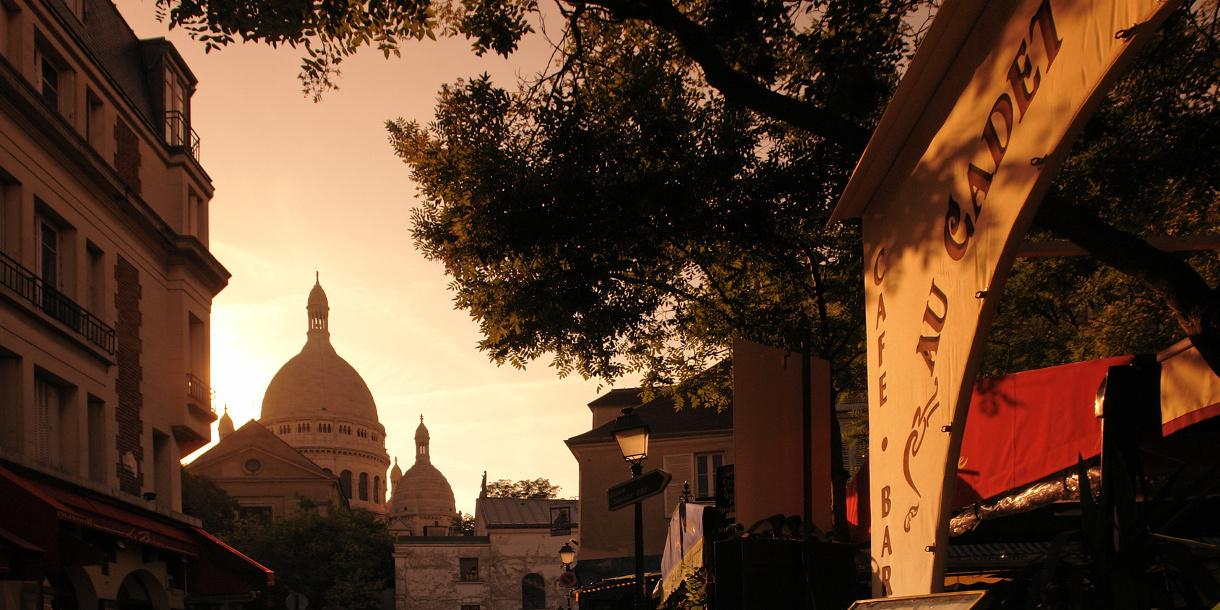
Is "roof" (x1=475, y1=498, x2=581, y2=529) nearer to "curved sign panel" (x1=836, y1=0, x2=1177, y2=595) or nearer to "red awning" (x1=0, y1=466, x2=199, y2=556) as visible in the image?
"red awning" (x1=0, y1=466, x2=199, y2=556)

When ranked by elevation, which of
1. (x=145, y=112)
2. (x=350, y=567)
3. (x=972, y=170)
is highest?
(x=145, y=112)

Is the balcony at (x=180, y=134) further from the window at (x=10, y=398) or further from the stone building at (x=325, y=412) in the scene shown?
the stone building at (x=325, y=412)

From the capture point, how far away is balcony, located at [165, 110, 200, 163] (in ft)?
80.1

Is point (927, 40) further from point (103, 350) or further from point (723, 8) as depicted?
point (103, 350)

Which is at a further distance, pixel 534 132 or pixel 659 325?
pixel 659 325

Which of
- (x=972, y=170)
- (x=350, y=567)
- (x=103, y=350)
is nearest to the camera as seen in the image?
(x=972, y=170)

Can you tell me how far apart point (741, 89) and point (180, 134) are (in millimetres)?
18870

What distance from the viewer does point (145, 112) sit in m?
23.4

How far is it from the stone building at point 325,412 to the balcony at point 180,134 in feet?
361

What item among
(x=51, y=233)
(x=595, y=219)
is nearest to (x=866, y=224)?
(x=595, y=219)

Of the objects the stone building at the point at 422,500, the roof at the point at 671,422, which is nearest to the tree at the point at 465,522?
the stone building at the point at 422,500

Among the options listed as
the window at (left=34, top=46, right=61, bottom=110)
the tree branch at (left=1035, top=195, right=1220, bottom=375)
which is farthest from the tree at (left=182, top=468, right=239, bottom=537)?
the tree branch at (left=1035, top=195, right=1220, bottom=375)

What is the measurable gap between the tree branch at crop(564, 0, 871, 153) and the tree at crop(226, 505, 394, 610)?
62.5 metres

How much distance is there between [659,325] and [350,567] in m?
54.9
